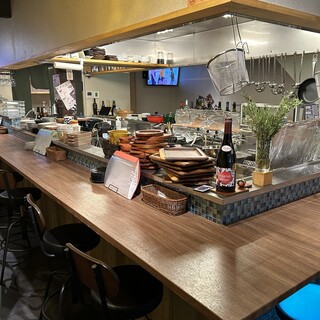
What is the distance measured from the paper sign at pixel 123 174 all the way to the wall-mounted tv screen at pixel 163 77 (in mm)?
3956

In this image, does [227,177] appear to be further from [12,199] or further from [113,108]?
[113,108]

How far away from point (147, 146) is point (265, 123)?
0.72 meters

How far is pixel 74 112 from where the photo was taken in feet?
15.0

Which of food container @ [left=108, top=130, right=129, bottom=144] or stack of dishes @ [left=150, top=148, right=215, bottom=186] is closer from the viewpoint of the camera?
stack of dishes @ [left=150, top=148, right=215, bottom=186]

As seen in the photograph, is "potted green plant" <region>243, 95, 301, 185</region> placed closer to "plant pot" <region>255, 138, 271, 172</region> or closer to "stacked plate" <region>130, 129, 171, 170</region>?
"plant pot" <region>255, 138, 271, 172</region>

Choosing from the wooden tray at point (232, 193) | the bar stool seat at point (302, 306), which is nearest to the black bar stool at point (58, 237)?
the wooden tray at point (232, 193)

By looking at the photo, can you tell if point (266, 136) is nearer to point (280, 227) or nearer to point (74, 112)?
point (280, 227)

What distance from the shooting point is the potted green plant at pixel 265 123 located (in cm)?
163

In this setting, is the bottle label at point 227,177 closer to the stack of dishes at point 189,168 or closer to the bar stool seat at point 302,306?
the stack of dishes at point 189,168

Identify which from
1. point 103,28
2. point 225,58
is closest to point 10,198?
point 103,28

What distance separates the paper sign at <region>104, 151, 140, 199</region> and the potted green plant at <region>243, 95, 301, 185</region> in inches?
26.8

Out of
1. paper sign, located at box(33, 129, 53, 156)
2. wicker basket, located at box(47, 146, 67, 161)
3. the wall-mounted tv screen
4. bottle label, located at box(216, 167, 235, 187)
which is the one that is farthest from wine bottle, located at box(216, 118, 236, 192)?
the wall-mounted tv screen

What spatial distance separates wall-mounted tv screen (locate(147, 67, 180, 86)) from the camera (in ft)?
19.1

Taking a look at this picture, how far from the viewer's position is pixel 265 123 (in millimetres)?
1638
